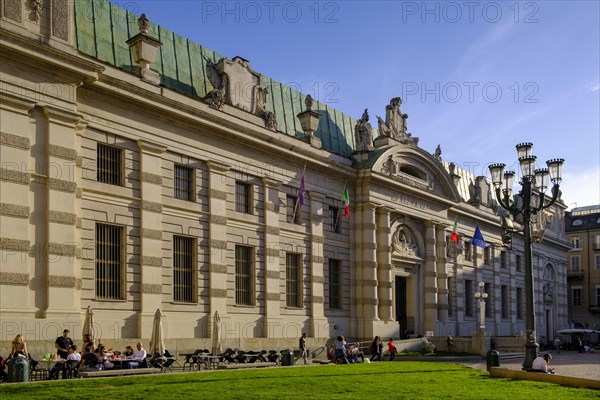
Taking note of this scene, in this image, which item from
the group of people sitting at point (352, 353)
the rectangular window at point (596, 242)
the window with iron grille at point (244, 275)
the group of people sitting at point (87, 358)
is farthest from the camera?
the rectangular window at point (596, 242)

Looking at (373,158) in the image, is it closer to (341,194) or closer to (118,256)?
(341,194)

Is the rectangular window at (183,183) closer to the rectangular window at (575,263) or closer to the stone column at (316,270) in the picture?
the stone column at (316,270)

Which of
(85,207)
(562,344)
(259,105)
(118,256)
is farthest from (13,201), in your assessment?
(562,344)

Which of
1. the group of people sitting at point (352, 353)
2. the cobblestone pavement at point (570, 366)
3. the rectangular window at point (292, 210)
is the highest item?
the rectangular window at point (292, 210)

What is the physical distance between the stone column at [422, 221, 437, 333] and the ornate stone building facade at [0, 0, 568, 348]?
14cm

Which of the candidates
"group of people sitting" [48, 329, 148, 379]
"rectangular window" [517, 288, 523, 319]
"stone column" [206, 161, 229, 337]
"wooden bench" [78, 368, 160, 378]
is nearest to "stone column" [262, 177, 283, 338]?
"stone column" [206, 161, 229, 337]


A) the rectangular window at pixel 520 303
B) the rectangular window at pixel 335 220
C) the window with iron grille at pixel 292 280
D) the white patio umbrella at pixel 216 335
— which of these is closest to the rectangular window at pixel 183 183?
the white patio umbrella at pixel 216 335

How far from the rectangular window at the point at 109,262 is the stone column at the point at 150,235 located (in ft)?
3.24

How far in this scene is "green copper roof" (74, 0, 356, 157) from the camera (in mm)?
32156

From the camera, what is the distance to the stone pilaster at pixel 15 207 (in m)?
25.4

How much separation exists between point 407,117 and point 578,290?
54.8m

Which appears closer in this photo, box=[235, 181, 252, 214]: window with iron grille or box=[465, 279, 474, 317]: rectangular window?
box=[235, 181, 252, 214]: window with iron grille

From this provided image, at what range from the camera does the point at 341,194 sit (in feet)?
149

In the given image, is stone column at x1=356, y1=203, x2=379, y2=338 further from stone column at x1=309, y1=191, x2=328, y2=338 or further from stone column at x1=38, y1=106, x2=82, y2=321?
stone column at x1=38, y1=106, x2=82, y2=321
